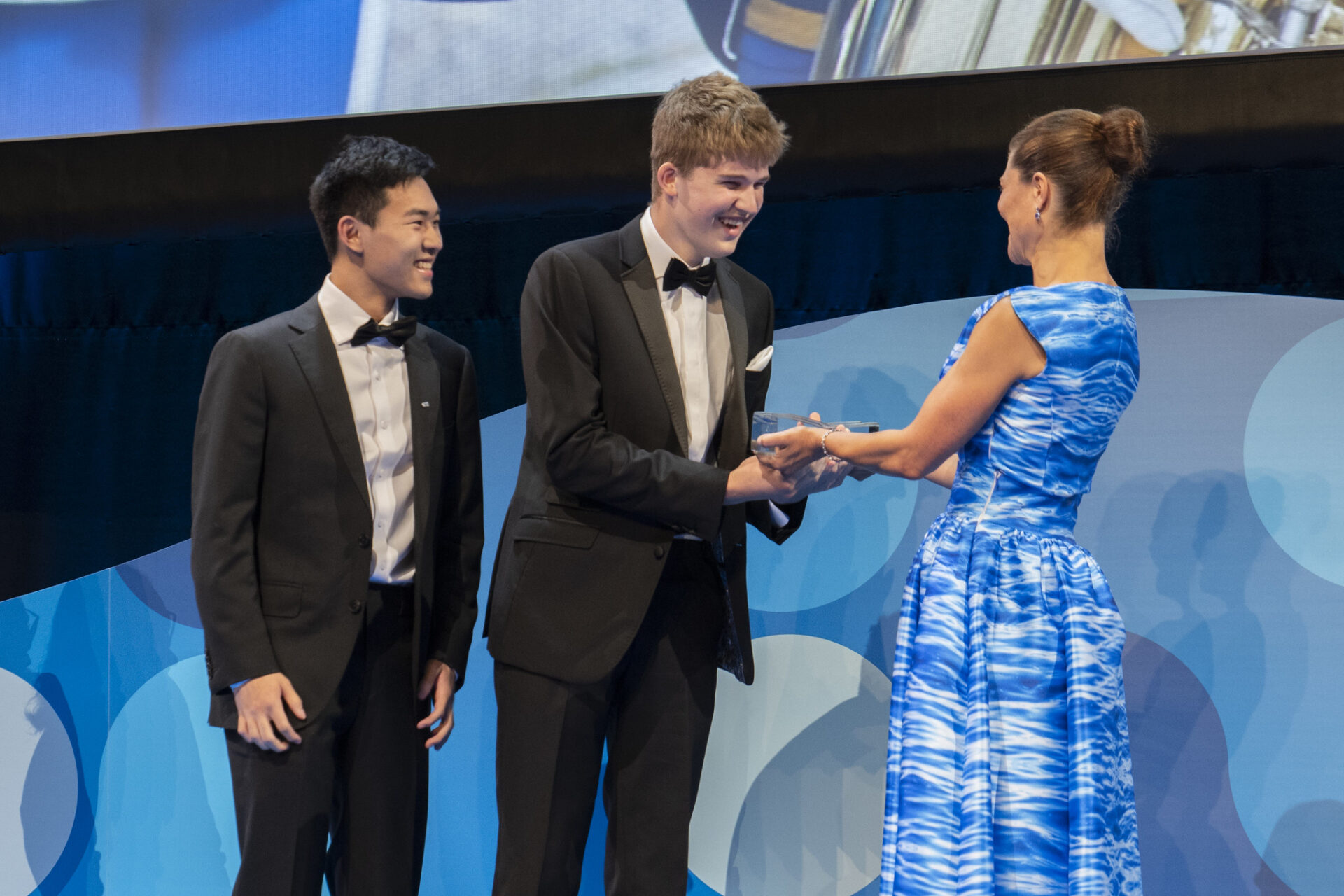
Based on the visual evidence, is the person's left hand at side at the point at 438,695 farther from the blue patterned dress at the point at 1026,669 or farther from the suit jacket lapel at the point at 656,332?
the blue patterned dress at the point at 1026,669

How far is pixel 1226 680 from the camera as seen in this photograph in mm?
2697

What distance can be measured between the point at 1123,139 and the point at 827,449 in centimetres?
72

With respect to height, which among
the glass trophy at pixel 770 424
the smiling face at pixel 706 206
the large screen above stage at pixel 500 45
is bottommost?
the glass trophy at pixel 770 424

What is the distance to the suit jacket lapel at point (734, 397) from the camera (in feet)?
6.95

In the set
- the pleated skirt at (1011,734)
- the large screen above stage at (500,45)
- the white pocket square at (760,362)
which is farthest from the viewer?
the large screen above stage at (500,45)

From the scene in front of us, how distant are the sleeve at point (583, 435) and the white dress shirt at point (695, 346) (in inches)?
4.1

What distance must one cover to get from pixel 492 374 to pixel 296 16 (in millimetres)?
1093

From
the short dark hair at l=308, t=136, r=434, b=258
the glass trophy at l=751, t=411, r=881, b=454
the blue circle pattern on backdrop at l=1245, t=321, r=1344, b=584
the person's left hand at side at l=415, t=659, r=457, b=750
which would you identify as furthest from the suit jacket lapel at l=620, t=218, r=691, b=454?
the blue circle pattern on backdrop at l=1245, t=321, r=1344, b=584

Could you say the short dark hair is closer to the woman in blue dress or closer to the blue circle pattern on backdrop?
the woman in blue dress

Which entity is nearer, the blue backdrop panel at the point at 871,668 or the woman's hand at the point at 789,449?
the woman's hand at the point at 789,449

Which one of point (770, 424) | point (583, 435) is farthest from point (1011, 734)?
point (583, 435)

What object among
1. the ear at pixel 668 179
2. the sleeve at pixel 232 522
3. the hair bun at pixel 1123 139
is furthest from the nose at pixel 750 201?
the sleeve at pixel 232 522

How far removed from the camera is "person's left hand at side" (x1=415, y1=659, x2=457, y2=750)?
2.23 meters

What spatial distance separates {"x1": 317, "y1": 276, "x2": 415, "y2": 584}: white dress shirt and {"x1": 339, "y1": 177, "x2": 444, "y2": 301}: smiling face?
8 cm
